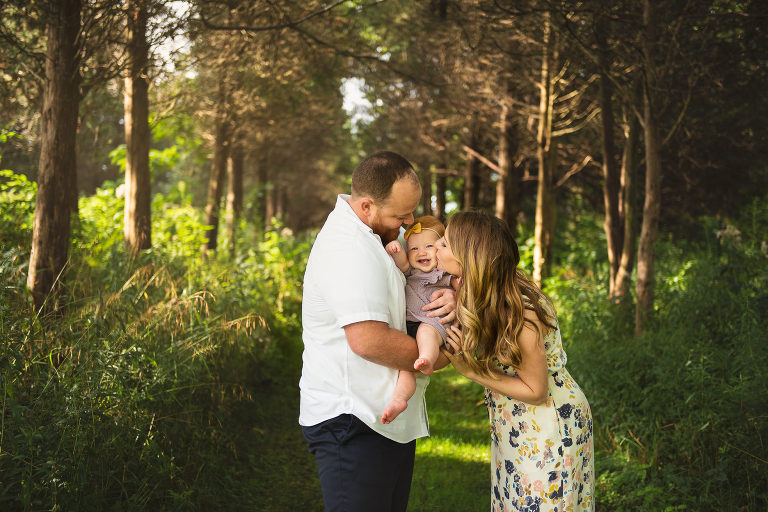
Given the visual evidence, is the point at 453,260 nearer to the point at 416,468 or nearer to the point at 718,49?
the point at 416,468

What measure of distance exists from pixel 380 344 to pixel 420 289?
47 cm

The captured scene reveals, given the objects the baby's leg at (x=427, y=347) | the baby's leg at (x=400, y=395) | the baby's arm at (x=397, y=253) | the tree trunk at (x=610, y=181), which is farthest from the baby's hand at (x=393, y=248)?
the tree trunk at (x=610, y=181)

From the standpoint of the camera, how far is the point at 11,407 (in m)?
2.96

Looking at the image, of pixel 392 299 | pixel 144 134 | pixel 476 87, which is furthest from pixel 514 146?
pixel 392 299

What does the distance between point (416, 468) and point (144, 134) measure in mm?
5360

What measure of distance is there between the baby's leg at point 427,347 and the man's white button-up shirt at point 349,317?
9 cm

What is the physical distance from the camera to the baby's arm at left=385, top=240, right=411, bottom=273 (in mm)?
2908

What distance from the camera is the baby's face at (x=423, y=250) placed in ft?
9.66

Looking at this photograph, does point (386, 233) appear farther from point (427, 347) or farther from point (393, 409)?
point (393, 409)

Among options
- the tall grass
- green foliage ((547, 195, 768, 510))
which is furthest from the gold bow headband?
green foliage ((547, 195, 768, 510))

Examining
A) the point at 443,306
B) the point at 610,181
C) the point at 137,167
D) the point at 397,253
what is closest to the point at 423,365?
the point at 443,306

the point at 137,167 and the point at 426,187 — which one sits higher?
the point at 426,187

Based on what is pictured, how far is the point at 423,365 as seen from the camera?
2537 millimetres

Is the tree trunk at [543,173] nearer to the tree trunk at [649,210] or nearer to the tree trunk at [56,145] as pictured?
the tree trunk at [649,210]
